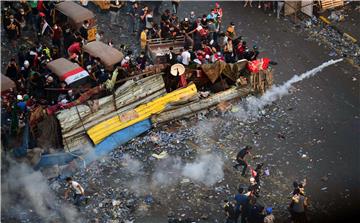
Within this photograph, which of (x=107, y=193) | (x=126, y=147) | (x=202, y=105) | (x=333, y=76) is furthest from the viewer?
(x=333, y=76)

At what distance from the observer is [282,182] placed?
16.2 meters

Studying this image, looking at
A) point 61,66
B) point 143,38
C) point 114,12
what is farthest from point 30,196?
point 114,12

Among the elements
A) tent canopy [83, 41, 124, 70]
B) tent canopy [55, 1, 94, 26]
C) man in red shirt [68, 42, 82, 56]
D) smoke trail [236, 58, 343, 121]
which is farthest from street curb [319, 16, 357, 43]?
man in red shirt [68, 42, 82, 56]

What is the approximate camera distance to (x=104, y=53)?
18953 mm

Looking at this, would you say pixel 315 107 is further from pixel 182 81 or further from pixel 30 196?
pixel 30 196

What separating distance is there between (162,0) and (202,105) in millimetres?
6963

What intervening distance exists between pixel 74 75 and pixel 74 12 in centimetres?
364

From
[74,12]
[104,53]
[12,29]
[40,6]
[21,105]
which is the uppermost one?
[40,6]

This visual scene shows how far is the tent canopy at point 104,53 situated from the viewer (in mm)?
18703

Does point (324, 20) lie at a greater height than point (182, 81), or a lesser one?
lesser

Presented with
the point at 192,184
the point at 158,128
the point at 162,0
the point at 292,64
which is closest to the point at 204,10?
the point at 162,0

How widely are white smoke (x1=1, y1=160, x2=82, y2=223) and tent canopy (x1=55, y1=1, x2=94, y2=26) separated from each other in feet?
20.4

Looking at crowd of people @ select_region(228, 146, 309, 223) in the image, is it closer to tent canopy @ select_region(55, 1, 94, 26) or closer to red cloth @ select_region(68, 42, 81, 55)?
red cloth @ select_region(68, 42, 81, 55)

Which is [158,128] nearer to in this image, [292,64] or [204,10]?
[292,64]
